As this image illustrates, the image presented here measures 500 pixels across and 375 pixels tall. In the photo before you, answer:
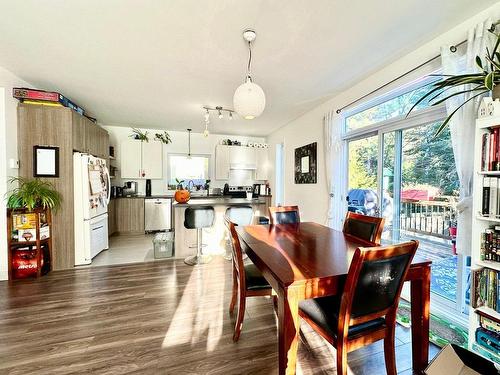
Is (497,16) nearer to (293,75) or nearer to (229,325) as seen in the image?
(293,75)

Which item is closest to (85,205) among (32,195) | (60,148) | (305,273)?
(32,195)

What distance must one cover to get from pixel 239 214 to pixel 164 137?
350 centimetres

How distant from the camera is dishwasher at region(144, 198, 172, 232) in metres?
5.04

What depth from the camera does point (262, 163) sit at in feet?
19.5

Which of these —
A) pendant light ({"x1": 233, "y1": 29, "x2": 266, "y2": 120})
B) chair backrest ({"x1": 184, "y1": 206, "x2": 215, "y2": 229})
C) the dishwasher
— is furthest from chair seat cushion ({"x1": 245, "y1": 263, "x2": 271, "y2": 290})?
the dishwasher

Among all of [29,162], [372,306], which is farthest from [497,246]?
[29,162]

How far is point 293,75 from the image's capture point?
8.54 ft

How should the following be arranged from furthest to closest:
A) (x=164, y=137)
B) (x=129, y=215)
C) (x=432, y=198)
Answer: (x=164, y=137) → (x=129, y=215) → (x=432, y=198)

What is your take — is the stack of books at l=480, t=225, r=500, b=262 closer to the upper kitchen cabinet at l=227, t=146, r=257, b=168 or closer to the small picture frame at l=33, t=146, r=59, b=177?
the small picture frame at l=33, t=146, r=59, b=177

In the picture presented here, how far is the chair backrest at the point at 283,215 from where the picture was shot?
251 cm

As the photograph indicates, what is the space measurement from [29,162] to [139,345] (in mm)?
2842

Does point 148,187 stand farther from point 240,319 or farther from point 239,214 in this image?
point 240,319

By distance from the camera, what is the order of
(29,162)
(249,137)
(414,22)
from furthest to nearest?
(249,137)
(29,162)
(414,22)

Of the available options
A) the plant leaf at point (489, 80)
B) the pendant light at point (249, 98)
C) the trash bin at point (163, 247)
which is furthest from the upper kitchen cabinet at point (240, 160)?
the plant leaf at point (489, 80)
